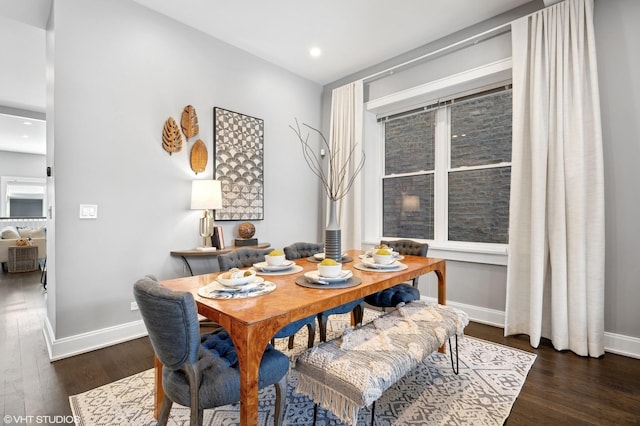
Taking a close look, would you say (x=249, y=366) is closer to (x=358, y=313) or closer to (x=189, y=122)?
(x=358, y=313)

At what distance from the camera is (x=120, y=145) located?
277cm

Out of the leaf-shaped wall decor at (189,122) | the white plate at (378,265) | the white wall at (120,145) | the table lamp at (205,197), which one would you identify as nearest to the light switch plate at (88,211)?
the white wall at (120,145)

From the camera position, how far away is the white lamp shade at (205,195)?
120 inches

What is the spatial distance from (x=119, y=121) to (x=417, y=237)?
3.35 m

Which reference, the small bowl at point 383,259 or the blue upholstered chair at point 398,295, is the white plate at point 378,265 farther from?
the blue upholstered chair at point 398,295

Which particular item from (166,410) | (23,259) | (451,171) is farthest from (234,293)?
(23,259)

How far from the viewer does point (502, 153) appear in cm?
324

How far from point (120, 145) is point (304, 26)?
2095 millimetres

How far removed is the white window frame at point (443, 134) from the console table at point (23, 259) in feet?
21.2

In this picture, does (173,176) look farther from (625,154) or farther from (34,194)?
(34,194)

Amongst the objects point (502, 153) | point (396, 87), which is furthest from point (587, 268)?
point (396, 87)

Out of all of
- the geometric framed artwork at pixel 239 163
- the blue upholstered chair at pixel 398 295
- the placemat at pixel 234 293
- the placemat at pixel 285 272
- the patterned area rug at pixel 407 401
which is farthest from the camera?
the geometric framed artwork at pixel 239 163

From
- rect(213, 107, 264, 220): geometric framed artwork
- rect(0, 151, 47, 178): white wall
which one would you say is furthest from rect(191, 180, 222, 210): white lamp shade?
rect(0, 151, 47, 178): white wall

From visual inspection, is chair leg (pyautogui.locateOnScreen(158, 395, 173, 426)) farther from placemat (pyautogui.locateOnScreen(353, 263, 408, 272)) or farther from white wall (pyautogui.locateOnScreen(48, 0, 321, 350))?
white wall (pyautogui.locateOnScreen(48, 0, 321, 350))
